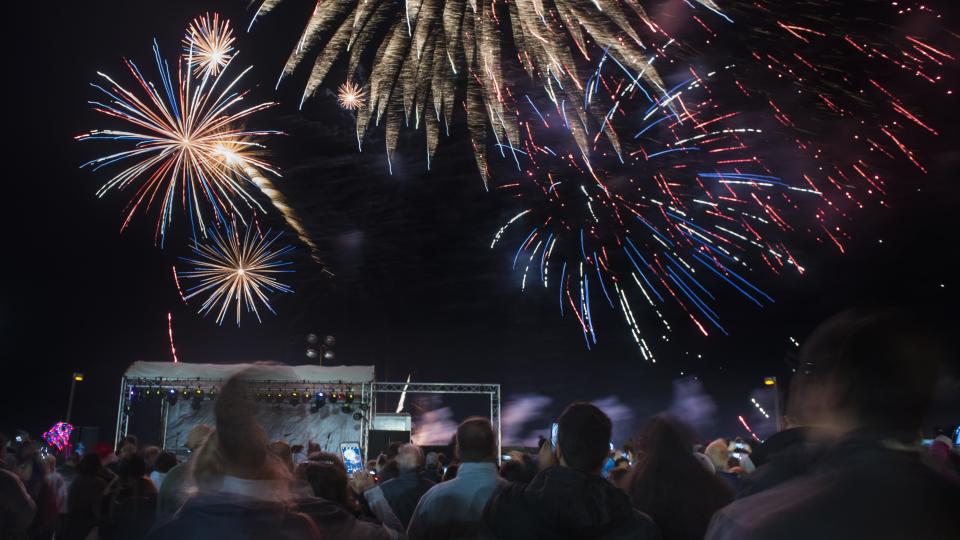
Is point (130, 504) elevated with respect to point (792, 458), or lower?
lower

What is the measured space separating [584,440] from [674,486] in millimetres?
748

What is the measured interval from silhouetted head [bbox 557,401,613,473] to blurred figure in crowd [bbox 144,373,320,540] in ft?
4.48

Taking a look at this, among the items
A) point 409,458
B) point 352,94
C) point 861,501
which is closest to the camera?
point 861,501

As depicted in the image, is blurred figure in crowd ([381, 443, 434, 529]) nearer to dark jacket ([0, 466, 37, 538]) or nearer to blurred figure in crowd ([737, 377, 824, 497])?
dark jacket ([0, 466, 37, 538])

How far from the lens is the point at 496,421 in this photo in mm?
20500

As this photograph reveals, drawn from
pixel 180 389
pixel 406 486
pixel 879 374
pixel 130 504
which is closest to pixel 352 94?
pixel 180 389

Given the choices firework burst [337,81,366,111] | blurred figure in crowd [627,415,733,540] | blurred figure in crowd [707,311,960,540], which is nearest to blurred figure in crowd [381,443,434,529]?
blurred figure in crowd [627,415,733,540]

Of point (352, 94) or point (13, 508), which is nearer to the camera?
point (13, 508)

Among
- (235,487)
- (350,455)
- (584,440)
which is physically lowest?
(235,487)

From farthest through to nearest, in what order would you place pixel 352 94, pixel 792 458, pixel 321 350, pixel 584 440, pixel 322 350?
pixel 322 350 → pixel 321 350 → pixel 352 94 → pixel 584 440 → pixel 792 458

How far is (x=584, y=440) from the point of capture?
3359mm

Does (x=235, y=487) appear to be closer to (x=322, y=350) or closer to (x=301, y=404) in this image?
(x=301, y=404)

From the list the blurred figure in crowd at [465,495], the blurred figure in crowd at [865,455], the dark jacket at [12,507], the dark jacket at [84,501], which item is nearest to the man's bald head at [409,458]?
the blurred figure in crowd at [465,495]

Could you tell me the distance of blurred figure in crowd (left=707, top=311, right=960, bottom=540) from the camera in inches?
58.7
